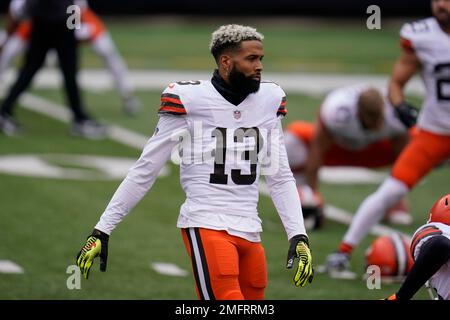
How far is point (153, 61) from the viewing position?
20453 millimetres

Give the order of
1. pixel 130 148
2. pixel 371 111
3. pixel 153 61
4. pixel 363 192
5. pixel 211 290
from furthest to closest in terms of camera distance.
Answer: pixel 153 61 → pixel 130 148 → pixel 363 192 → pixel 371 111 → pixel 211 290

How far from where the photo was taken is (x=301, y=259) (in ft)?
18.7

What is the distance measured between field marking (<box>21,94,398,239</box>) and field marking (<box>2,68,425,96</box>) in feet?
4.06

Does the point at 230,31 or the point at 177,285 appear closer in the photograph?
the point at 230,31

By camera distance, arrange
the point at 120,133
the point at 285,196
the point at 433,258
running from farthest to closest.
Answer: the point at 120,133, the point at 285,196, the point at 433,258

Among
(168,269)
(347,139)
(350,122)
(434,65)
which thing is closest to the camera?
(434,65)

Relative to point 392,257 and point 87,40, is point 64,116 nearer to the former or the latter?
point 87,40

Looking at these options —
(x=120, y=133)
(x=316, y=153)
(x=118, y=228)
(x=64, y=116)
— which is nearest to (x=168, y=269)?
(x=118, y=228)

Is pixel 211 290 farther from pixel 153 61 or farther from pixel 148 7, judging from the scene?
pixel 148 7

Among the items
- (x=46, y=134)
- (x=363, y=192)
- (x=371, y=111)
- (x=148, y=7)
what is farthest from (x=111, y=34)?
(x=371, y=111)

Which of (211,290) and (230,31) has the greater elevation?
(230,31)

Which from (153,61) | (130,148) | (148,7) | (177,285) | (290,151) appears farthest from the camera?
(148,7)

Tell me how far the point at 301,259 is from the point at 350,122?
385 cm

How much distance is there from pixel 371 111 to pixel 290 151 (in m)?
1.21
